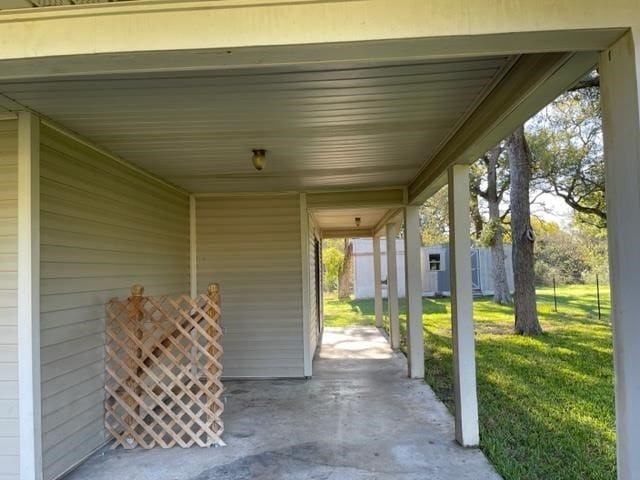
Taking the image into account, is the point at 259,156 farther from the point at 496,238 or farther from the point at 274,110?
the point at 496,238

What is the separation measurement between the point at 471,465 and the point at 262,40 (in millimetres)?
3028

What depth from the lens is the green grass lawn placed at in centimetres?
331

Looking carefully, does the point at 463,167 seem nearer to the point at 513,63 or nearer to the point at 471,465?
the point at 513,63

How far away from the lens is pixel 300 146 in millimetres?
3760

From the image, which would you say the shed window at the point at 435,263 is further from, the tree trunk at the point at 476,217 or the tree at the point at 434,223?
the tree at the point at 434,223

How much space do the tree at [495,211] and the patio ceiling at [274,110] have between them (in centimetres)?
962

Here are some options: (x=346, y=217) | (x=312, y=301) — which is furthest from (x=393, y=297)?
(x=346, y=217)

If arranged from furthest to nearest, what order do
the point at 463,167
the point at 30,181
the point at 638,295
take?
1. the point at 463,167
2. the point at 30,181
3. the point at 638,295

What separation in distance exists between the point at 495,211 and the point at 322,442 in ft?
39.3

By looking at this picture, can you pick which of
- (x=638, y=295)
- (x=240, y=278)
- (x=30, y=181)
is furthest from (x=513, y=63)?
(x=240, y=278)

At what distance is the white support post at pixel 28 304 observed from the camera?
275 cm

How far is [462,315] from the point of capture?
3.55 m

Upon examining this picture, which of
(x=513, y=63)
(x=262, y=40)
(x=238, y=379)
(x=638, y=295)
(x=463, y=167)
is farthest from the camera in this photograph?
(x=238, y=379)

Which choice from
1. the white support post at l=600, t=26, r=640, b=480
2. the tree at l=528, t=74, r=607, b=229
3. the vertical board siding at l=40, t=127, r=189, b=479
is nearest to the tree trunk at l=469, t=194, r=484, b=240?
the tree at l=528, t=74, r=607, b=229
